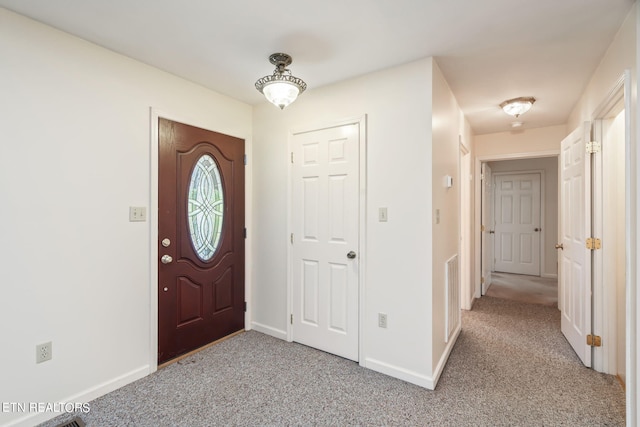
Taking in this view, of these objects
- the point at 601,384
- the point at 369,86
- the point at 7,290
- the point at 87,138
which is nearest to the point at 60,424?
the point at 7,290

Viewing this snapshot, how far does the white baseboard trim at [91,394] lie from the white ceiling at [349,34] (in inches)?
91.9

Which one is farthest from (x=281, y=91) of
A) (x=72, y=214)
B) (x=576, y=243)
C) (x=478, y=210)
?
(x=478, y=210)

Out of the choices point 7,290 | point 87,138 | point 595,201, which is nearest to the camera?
point 7,290

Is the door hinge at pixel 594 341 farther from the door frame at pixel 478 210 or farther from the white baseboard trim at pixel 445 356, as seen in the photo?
the door frame at pixel 478 210

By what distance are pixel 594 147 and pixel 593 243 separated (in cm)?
76

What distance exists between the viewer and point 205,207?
9.20 ft

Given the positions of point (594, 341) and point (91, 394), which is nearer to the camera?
point (91, 394)

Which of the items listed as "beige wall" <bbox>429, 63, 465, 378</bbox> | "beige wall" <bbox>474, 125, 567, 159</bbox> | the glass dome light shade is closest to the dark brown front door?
the glass dome light shade

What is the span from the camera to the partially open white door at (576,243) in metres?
2.47

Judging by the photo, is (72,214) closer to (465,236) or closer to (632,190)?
(632,190)

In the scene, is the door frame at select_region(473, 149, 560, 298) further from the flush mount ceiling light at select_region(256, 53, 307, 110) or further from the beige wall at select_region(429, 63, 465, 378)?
the flush mount ceiling light at select_region(256, 53, 307, 110)

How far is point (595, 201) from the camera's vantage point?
2.41 m

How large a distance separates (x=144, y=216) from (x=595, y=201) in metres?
3.54

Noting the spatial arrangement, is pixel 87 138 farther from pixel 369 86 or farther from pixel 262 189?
pixel 369 86
